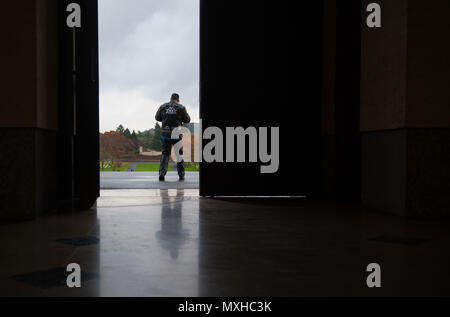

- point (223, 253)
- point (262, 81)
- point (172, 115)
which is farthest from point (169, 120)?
point (223, 253)

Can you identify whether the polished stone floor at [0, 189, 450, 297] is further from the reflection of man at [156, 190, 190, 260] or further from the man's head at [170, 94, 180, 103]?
the man's head at [170, 94, 180, 103]

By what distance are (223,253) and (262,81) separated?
9.74 ft

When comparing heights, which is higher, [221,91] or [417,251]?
[221,91]

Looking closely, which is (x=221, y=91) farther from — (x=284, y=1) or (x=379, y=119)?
(x=379, y=119)

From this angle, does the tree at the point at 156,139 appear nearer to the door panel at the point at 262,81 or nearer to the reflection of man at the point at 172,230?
the door panel at the point at 262,81

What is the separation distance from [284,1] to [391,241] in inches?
124

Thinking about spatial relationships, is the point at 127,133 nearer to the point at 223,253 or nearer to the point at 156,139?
the point at 156,139

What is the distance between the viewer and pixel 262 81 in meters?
4.78

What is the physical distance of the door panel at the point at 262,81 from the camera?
4.73m

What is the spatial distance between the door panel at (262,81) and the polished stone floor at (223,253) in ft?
3.87

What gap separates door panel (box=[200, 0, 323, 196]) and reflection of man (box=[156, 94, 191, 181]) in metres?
2.41

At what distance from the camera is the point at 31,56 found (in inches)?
128

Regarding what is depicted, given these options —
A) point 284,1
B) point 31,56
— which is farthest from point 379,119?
point 31,56

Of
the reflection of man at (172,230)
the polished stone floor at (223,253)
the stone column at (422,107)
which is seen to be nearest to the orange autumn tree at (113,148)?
the reflection of man at (172,230)
